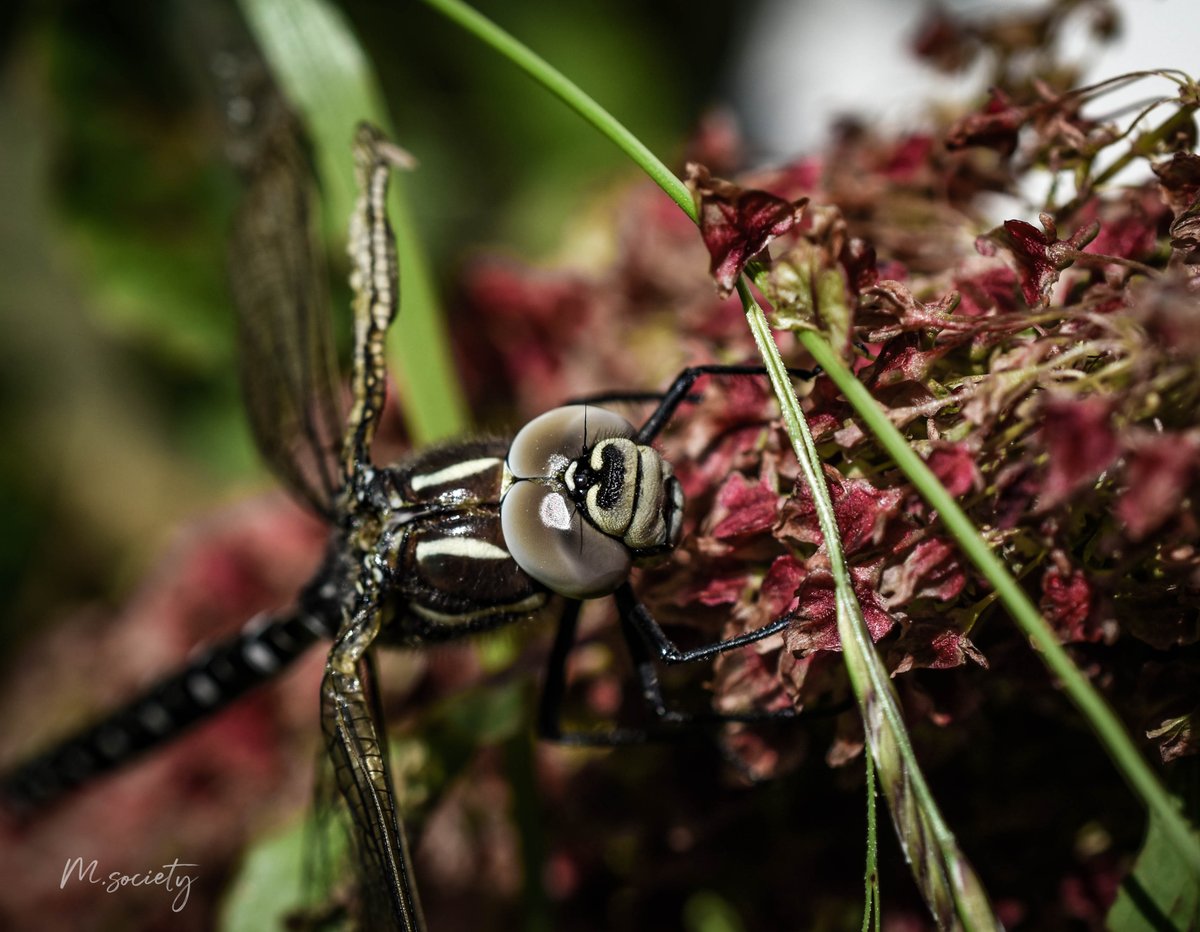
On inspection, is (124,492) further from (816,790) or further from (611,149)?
(816,790)

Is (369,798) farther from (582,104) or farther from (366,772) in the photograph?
(582,104)

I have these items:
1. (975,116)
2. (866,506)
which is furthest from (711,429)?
(975,116)

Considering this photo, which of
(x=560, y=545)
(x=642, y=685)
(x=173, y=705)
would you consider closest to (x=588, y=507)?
(x=560, y=545)

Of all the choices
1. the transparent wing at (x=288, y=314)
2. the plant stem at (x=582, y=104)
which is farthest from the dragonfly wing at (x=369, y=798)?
the plant stem at (x=582, y=104)

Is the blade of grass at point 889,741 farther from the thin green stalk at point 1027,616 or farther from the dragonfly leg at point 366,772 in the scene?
the dragonfly leg at point 366,772

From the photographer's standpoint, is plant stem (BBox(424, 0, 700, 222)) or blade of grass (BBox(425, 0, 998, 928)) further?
plant stem (BBox(424, 0, 700, 222))

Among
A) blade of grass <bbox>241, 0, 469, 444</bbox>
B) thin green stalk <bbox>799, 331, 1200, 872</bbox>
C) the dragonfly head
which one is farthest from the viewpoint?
blade of grass <bbox>241, 0, 469, 444</bbox>

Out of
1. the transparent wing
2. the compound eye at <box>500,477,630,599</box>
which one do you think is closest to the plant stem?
the compound eye at <box>500,477,630,599</box>

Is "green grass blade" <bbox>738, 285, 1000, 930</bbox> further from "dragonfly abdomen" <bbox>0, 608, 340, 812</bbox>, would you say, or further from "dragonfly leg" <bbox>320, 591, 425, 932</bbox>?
"dragonfly abdomen" <bbox>0, 608, 340, 812</bbox>
